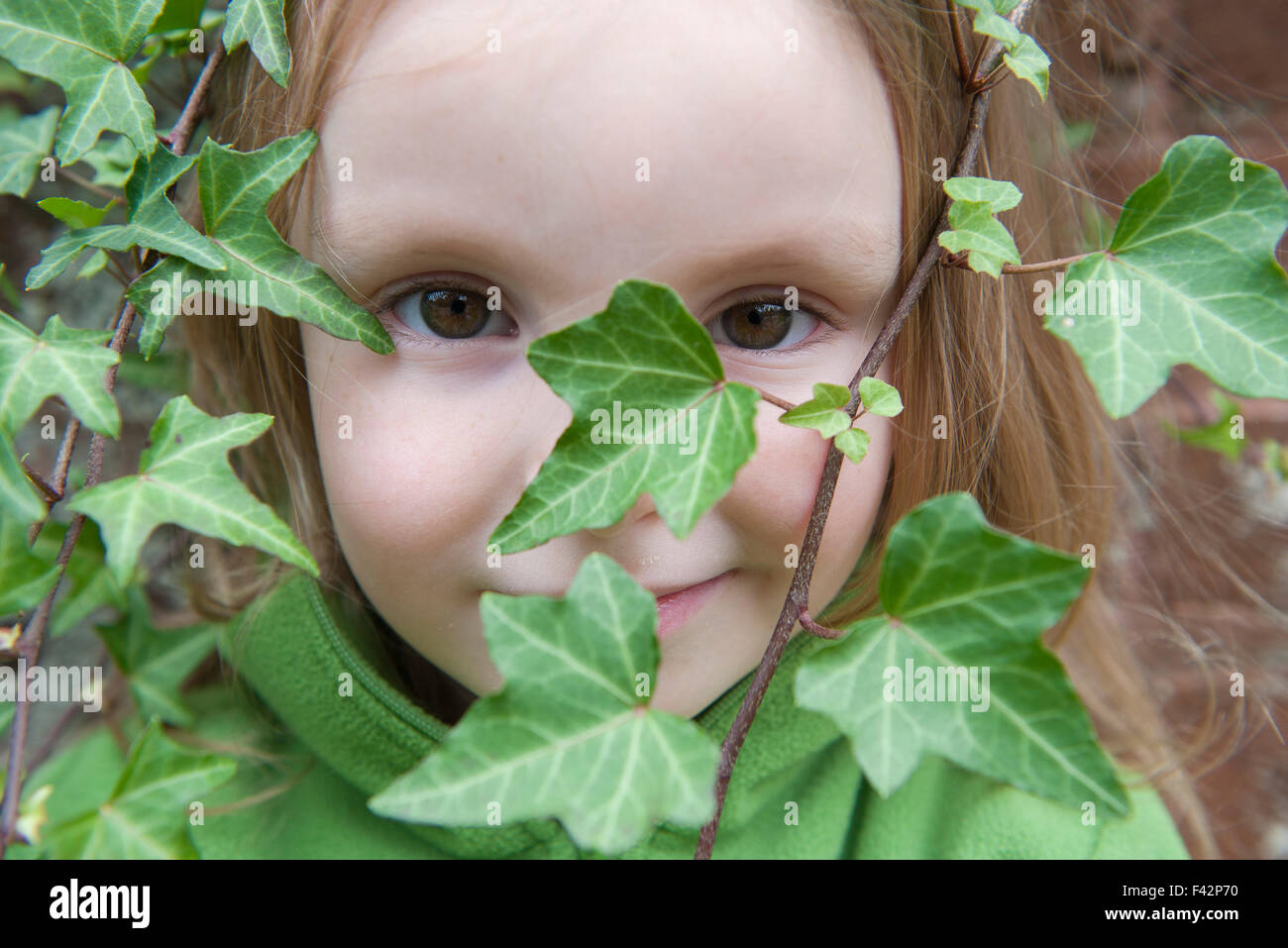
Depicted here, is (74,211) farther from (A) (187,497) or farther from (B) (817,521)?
(B) (817,521)

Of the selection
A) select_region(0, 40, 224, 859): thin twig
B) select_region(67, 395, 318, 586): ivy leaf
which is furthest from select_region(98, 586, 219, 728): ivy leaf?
select_region(67, 395, 318, 586): ivy leaf

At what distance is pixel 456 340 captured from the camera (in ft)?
2.38

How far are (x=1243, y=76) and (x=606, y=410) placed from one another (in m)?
1.29

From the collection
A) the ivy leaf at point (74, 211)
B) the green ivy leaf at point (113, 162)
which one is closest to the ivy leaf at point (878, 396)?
the ivy leaf at point (74, 211)

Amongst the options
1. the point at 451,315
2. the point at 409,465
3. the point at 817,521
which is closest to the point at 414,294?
the point at 451,315

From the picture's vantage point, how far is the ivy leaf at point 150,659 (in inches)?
40.2

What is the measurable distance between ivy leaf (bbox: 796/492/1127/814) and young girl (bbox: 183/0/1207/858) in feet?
0.57

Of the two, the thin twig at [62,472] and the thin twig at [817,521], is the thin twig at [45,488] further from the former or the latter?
the thin twig at [817,521]

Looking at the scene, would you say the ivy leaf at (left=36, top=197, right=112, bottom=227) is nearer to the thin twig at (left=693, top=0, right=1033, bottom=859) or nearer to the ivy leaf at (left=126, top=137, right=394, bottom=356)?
the ivy leaf at (left=126, top=137, right=394, bottom=356)

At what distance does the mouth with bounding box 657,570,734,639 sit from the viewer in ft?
2.44

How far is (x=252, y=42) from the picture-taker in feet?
2.15

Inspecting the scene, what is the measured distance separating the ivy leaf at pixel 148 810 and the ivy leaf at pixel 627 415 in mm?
260

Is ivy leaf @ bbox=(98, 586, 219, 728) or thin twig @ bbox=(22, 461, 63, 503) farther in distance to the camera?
ivy leaf @ bbox=(98, 586, 219, 728)
